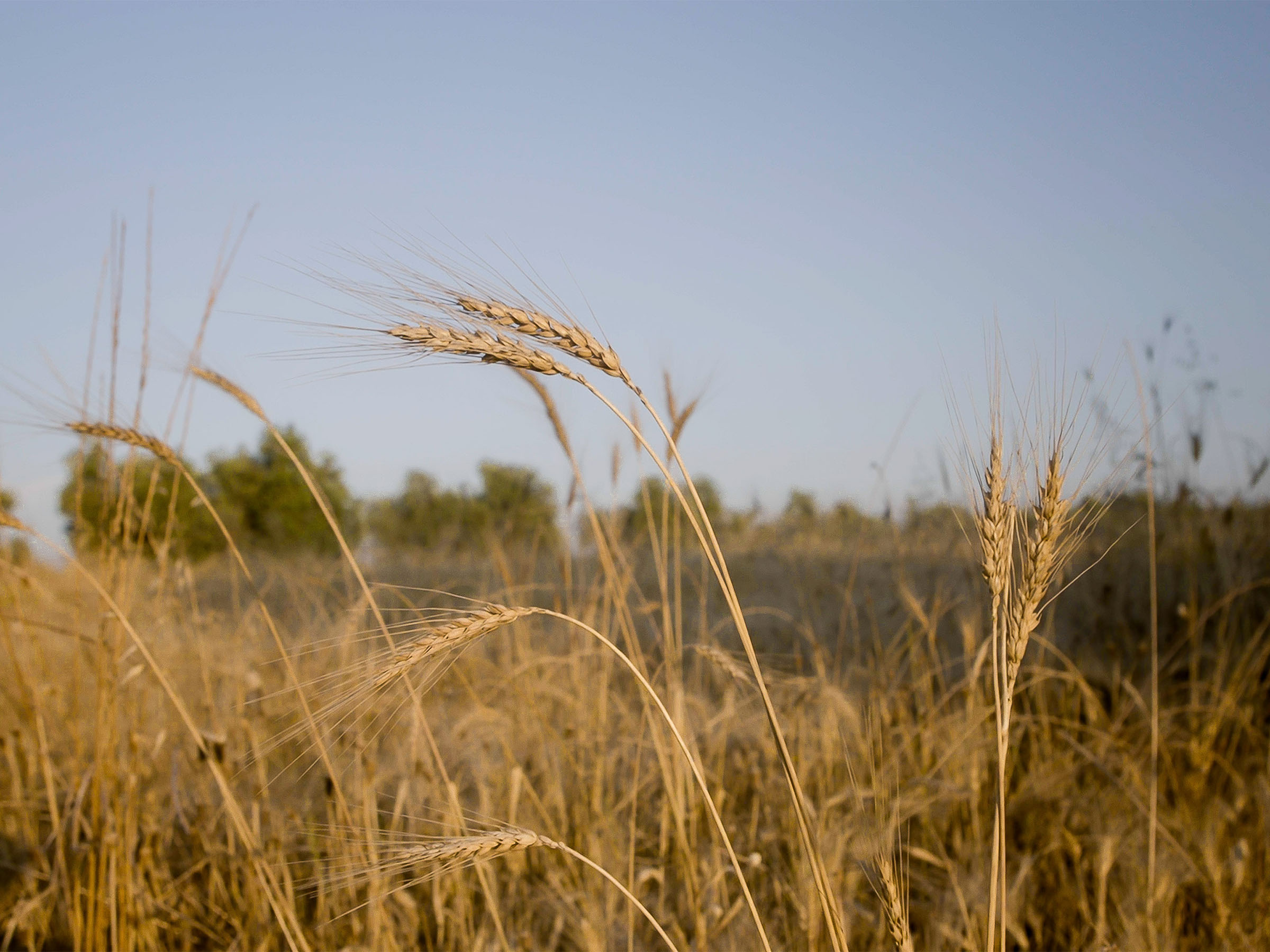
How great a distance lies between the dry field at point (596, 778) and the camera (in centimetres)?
103

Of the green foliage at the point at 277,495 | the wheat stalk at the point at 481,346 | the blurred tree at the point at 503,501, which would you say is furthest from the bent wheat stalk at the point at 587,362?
the green foliage at the point at 277,495

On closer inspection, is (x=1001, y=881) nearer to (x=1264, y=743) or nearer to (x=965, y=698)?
(x=965, y=698)

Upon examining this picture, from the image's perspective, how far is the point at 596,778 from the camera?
2.38m

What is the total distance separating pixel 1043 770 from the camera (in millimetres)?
2725

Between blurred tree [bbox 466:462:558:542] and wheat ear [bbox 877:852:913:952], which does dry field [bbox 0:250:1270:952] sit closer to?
wheat ear [bbox 877:852:913:952]

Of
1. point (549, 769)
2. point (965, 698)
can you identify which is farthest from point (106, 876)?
point (965, 698)

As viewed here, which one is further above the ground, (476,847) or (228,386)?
(228,386)

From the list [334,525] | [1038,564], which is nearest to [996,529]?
[1038,564]

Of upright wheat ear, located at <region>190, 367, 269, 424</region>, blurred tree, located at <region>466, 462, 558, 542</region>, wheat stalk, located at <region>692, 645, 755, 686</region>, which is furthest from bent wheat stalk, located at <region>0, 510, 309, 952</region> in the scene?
blurred tree, located at <region>466, 462, 558, 542</region>

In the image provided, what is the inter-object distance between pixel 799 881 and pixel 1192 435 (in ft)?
9.95

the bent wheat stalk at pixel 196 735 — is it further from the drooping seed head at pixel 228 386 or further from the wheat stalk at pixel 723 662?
the wheat stalk at pixel 723 662

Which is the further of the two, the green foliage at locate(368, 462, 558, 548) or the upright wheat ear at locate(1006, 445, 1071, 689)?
the green foliage at locate(368, 462, 558, 548)

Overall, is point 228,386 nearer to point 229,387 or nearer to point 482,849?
point 229,387

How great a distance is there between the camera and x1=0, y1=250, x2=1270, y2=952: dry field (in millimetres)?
1027
